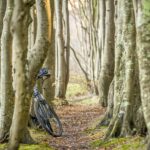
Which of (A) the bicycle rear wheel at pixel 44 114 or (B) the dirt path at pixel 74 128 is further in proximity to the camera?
(A) the bicycle rear wheel at pixel 44 114

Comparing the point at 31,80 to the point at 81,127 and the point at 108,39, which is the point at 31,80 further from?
the point at 108,39

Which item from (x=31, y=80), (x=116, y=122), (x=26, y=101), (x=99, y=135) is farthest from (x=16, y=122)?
(x=99, y=135)

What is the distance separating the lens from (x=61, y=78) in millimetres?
25609

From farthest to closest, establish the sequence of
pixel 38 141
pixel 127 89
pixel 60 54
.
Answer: pixel 60 54 < pixel 38 141 < pixel 127 89

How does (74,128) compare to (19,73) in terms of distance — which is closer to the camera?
(19,73)

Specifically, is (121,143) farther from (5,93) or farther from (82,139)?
(82,139)

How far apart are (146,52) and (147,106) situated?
0.75 m

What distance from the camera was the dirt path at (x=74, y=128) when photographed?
37.4 feet

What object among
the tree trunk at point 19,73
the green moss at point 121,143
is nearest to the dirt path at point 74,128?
the green moss at point 121,143

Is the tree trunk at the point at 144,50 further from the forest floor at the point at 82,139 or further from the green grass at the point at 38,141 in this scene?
the green grass at the point at 38,141

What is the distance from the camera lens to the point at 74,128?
15281 millimetres

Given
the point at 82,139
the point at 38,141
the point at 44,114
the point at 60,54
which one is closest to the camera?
the point at 38,141

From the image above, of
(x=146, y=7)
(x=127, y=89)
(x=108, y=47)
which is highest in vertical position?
(x=108, y=47)

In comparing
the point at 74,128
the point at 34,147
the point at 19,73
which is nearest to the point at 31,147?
the point at 34,147
